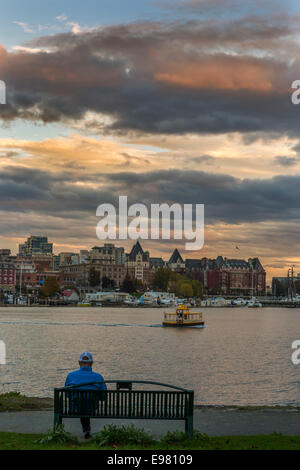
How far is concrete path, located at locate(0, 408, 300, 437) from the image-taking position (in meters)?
16.7

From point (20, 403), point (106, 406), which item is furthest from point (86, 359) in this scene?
point (20, 403)

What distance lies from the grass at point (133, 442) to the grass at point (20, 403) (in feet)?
17.1

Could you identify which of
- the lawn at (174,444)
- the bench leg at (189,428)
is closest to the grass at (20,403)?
the lawn at (174,444)

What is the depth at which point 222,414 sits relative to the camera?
19.8 metres

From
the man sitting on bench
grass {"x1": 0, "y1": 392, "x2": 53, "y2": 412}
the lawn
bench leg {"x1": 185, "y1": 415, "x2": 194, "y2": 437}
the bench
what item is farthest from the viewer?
grass {"x1": 0, "y1": 392, "x2": 53, "y2": 412}

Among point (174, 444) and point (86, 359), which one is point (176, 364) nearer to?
point (86, 359)

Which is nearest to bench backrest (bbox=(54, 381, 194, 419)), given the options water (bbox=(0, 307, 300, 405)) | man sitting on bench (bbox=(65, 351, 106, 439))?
man sitting on bench (bbox=(65, 351, 106, 439))

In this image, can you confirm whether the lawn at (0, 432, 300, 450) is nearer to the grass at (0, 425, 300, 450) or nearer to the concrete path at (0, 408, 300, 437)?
the grass at (0, 425, 300, 450)

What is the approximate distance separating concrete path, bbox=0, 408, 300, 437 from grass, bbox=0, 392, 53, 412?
870mm

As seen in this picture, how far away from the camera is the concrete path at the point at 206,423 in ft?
54.9

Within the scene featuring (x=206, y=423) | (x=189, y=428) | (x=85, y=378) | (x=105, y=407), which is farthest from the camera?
(x=206, y=423)

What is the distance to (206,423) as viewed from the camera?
18016 mm

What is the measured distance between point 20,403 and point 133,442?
8329 millimetres
